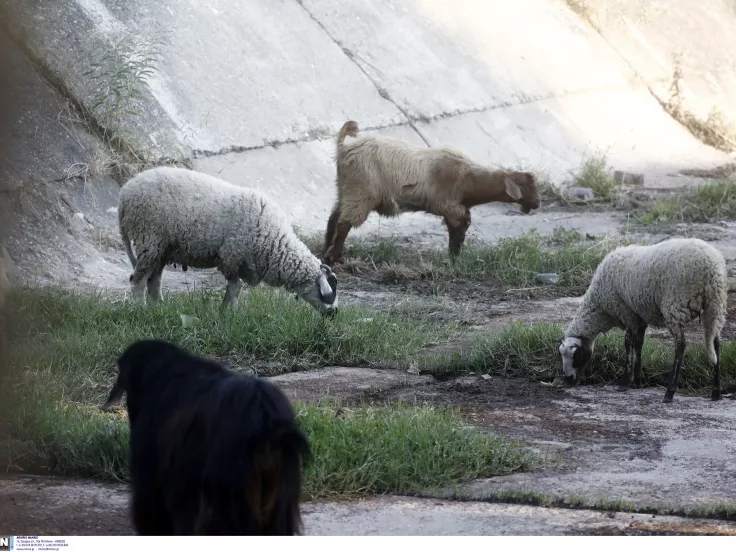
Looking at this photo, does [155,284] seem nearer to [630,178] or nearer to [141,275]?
[141,275]

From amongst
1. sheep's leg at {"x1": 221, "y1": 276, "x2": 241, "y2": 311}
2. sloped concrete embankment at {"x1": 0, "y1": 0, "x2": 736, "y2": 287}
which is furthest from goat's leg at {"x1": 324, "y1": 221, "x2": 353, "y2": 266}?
sheep's leg at {"x1": 221, "y1": 276, "x2": 241, "y2": 311}

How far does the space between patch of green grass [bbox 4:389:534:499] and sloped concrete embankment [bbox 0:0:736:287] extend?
2.87m

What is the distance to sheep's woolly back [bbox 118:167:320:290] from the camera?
8102mm

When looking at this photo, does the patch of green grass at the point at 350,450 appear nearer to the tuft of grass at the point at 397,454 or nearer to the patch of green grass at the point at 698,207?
the tuft of grass at the point at 397,454

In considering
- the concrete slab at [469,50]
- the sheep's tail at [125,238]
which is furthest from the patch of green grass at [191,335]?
the concrete slab at [469,50]

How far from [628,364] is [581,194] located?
5888 mm

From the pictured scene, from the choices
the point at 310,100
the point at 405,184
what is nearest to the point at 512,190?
the point at 405,184

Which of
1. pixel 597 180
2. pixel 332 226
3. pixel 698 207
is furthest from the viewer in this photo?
pixel 597 180

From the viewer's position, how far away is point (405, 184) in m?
10.5

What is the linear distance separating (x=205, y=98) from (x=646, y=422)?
6923 millimetres

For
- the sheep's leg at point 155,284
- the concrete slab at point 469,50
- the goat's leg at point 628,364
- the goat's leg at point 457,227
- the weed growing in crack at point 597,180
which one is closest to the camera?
the goat's leg at point 628,364

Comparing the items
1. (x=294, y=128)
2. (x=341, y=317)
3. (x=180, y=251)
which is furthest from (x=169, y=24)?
(x=341, y=317)

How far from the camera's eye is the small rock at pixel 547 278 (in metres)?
9.65

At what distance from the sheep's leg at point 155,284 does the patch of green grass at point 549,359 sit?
2.26 metres
